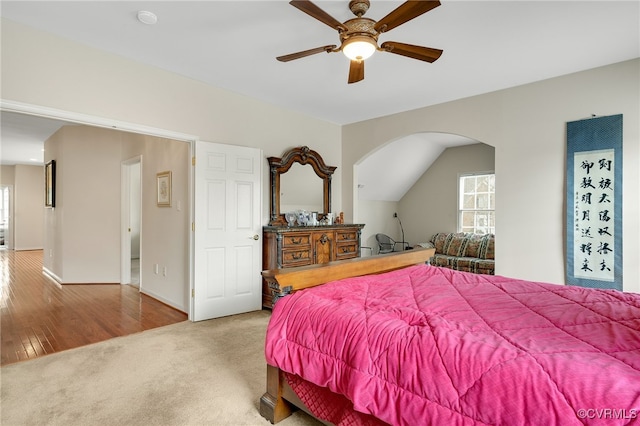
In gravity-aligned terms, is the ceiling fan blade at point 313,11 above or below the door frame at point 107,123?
above

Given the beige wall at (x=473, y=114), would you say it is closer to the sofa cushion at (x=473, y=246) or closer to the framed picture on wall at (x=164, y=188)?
the framed picture on wall at (x=164, y=188)

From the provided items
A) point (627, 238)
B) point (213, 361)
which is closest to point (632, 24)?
point (627, 238)

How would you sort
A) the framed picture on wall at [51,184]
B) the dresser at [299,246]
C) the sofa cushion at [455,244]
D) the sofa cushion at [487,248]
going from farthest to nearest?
the sofa cushion at [455,244] → the sofa cushion at [487,248] → the framed picture on wall at [51,184] → the dresser at [299,246]

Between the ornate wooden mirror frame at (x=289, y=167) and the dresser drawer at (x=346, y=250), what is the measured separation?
25.7 inches

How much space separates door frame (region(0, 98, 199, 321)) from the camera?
8.48 feet

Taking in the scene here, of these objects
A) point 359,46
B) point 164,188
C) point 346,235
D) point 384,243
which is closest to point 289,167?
point 346,235

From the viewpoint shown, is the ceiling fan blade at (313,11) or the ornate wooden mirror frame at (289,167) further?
the ornate wooden mirror frame at (289,167)

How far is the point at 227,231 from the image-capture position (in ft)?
12.8

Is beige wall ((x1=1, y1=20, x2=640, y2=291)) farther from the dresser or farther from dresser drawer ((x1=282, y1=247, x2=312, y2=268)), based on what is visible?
dresser drawer ((x1=282, y1=247, x2=312, y2=268))

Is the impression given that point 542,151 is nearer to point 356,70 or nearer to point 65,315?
point 356,70

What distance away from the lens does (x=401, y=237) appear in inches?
319

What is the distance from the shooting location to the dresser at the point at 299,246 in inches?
160

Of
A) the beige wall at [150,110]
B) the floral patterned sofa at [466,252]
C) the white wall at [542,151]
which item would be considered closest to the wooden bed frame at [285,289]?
the beige wall at [150,110]

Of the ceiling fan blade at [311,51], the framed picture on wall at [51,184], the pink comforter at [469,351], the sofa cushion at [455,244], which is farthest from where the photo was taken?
the sofa cushion at [455,244]
